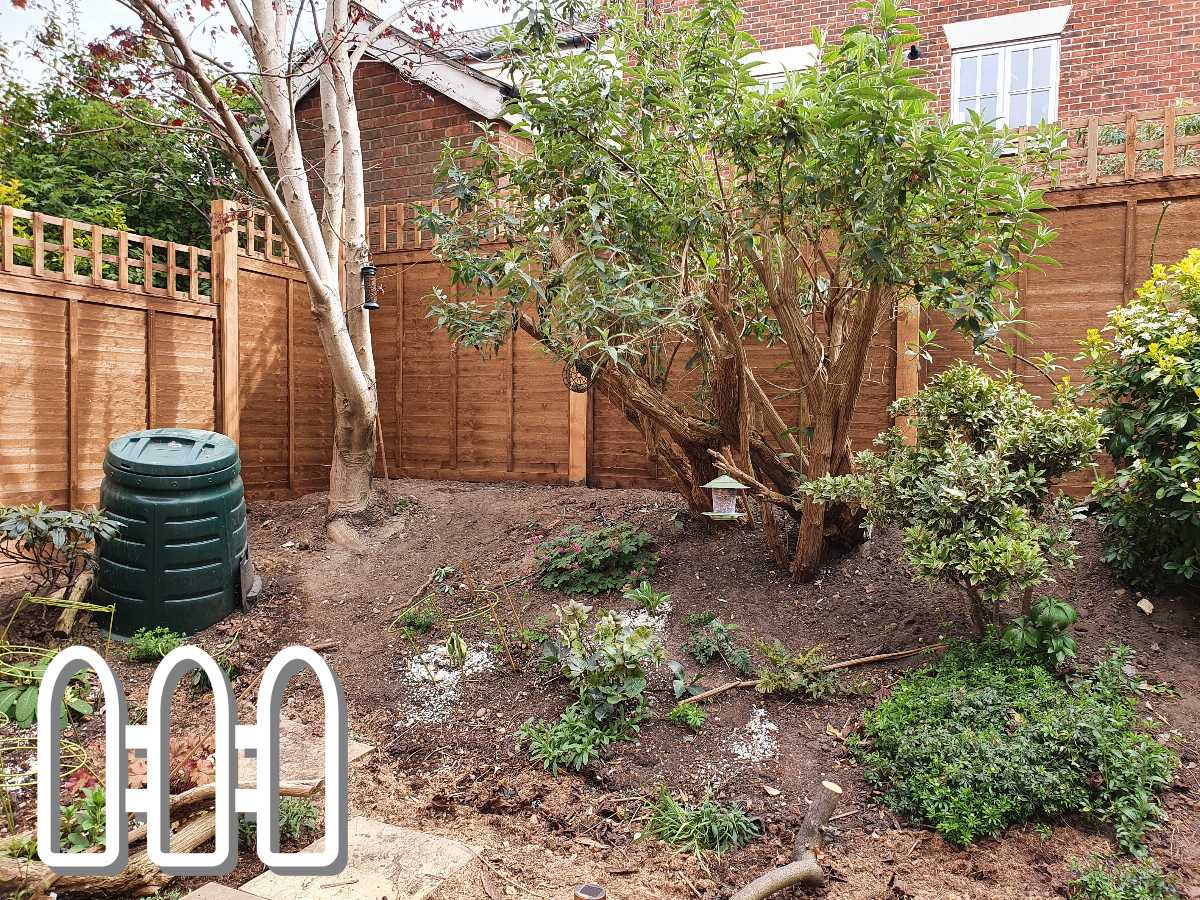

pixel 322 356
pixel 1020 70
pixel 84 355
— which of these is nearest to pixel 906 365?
pixel 322 356

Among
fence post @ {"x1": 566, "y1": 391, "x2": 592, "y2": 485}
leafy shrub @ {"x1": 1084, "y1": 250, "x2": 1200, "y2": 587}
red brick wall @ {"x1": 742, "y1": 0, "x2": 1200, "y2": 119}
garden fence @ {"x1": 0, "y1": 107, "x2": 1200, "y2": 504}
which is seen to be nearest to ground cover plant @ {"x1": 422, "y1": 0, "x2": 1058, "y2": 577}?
leafy shrub @ {"x1": 1084, "y1": 250, "x2": 1200, "y2": 587}

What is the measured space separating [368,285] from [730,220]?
3.40 meters

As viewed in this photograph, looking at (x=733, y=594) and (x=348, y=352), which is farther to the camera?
(x=348, y=352)

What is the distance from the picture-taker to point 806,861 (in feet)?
9.00

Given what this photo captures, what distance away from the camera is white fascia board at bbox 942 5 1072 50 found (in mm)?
9281

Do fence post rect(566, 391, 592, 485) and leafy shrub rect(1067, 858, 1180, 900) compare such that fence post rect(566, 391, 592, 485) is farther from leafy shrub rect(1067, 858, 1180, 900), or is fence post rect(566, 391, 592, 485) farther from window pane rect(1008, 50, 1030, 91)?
window pane rect(1008, 50, 1030, 91)

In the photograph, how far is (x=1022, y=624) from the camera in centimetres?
367

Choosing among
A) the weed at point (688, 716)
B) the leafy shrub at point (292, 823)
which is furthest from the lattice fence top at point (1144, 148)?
the leafy shrub at point (292, 823)

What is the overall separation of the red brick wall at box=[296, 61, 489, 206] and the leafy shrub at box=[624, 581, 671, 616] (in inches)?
292

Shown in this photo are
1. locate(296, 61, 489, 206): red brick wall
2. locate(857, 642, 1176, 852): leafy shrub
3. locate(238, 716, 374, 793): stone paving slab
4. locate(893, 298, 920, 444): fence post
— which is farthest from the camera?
locate(296, 61, 489, 206): red brick wall

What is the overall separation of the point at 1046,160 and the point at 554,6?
111 inches

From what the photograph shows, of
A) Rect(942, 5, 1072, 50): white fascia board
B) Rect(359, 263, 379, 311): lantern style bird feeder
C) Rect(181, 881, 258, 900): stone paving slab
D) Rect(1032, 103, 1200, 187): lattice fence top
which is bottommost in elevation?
Rect(181, 881, 258, 900): stone paving slab

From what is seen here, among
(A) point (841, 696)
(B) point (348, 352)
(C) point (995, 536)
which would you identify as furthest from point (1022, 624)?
(B) point (348, 352)

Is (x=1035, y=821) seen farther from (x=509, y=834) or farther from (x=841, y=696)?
(x=509, y=834)
